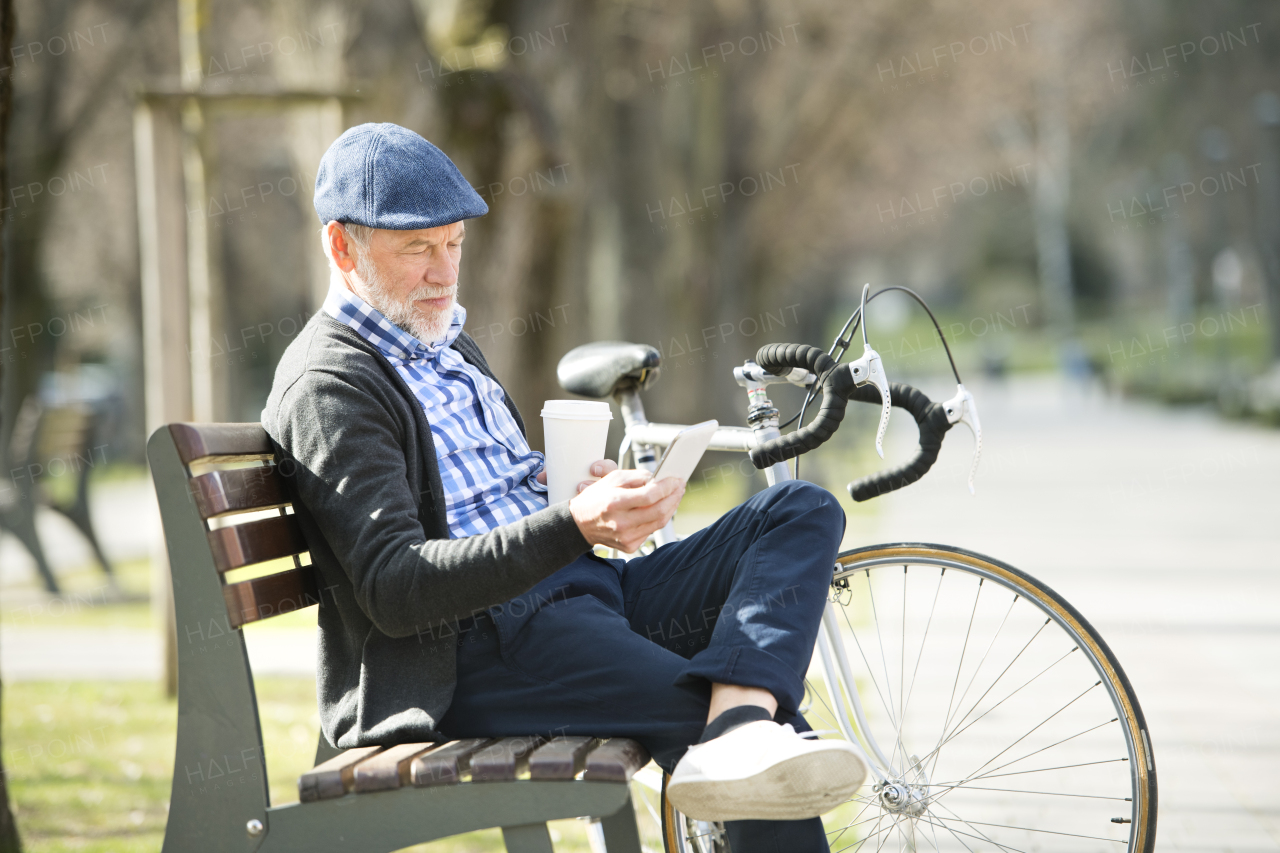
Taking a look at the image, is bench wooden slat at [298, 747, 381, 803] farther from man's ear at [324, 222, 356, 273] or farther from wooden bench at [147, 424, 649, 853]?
man's ear at [324, 222, 356, 273]

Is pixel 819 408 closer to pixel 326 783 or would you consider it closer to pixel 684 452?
pixel 684 452

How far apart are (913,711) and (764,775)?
127 inches

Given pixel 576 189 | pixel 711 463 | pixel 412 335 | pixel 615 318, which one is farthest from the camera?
pixel 711 463

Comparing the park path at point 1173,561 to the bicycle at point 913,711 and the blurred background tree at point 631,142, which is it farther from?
the blurred background tree at point 631,142

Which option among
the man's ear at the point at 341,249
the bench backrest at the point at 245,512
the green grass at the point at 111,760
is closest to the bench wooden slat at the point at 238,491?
the bench backrest at the point at 245,512

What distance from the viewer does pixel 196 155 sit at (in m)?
6.32

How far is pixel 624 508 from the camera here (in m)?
2.17

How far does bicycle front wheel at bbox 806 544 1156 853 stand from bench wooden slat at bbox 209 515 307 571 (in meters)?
1.11

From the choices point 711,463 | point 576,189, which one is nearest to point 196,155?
point 576,189

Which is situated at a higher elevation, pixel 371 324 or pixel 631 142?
pixel 631 142

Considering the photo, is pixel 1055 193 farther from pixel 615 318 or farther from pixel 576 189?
pixel 576 189

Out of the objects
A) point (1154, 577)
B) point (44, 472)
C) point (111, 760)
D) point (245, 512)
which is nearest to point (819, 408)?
point (245, 512)

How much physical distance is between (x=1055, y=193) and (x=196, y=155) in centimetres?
4047

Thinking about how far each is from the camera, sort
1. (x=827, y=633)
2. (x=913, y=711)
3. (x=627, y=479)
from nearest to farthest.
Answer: (x=627, y=479) → (x=827, y=633) → (x=913, y=711)
